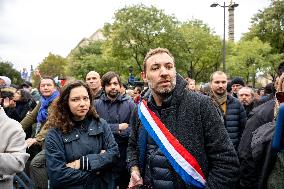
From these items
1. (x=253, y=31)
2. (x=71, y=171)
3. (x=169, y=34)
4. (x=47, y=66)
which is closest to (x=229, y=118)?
(x=71, y=171)

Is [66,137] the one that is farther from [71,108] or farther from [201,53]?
[201,53]

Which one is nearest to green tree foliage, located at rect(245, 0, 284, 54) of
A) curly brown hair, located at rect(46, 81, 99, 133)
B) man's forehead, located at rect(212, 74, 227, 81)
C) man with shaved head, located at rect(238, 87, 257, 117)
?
man with shaved head, located at rect(238, 87, 257, 117)

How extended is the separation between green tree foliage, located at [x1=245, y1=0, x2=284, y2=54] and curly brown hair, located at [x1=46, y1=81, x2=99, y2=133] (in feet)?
152

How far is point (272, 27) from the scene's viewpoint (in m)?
46.9

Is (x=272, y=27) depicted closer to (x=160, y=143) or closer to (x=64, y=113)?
(x=64, y=113)

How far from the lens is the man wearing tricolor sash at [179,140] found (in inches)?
107

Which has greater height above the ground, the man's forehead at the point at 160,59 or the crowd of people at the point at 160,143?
the man's forehead at the point at 160,59

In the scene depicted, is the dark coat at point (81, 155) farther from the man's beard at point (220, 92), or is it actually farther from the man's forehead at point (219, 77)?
the man's forehead at point (219, 77)

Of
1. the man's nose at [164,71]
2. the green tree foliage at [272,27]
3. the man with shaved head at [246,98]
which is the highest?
the green tree foliage at [272,27]

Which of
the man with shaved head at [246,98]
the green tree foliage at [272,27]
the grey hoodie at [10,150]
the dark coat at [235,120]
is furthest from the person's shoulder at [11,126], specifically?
the green tree foliage at [272,27]

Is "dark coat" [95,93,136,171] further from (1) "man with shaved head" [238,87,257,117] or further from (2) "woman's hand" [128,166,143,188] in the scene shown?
(1) "man with shaved head" [238,87,257,117]

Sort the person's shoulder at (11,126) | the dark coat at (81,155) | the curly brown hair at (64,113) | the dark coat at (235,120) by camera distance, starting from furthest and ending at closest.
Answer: the dark coat at (235,120), the curly brown hair at (64,113), the dark coat at (81,155), the person's shoulder at (11,126)

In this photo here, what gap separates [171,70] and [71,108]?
1.33 meters

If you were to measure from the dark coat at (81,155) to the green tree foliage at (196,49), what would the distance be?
33308 mm
